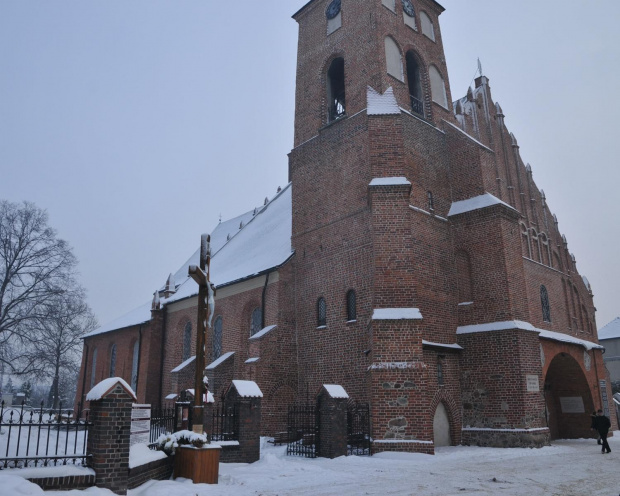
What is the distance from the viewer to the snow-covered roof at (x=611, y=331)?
167ft

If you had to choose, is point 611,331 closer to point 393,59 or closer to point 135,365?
point 393,59

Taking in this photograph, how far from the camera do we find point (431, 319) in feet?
54.3

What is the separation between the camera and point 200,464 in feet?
30.0

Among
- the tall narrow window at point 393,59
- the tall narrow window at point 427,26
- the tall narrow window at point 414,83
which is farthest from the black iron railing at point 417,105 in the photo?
the tall narrow window at point 427,26

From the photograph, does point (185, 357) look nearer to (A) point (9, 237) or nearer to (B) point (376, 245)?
(A) point (9, 237)

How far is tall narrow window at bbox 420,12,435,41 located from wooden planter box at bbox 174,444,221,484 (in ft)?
60.8

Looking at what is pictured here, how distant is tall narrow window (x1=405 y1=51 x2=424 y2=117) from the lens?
19828 mm

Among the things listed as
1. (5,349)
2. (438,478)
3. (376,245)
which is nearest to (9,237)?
(5,349)

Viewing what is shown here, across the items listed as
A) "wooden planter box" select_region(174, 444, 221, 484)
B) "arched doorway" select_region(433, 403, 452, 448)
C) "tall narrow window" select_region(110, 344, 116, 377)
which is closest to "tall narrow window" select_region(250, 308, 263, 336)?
"arched doorway" select_region(433, 403, 452, 448)

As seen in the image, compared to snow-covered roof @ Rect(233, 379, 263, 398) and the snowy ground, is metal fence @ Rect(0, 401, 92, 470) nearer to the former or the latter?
the snowy ground

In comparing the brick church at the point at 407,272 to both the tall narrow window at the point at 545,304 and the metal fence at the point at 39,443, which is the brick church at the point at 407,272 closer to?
the tall narrow window at the point at 545,304

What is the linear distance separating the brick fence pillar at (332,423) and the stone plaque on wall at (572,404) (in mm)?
11758

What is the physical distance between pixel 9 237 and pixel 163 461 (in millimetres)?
21816

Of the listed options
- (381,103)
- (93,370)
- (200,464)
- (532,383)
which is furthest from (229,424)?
(93,370)
